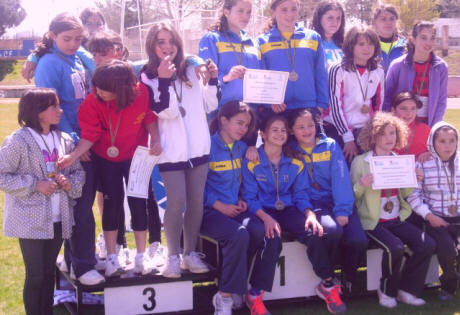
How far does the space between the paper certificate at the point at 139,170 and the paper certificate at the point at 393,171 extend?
1772 millimetres

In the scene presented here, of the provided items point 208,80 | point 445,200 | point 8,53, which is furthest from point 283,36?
point 8,53

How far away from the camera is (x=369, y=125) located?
4598 mm

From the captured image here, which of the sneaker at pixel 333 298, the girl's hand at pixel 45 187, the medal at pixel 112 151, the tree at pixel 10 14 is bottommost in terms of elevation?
the sneaker at pixel 333 298

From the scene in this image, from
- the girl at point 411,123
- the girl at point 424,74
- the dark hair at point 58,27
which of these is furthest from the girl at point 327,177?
the dark hair at point 58,27

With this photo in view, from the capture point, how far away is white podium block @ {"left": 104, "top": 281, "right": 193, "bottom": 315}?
3.95 meters

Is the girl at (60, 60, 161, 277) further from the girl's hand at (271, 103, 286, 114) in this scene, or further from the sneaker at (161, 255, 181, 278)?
the girl's hand at (271, 103, 286, 114)

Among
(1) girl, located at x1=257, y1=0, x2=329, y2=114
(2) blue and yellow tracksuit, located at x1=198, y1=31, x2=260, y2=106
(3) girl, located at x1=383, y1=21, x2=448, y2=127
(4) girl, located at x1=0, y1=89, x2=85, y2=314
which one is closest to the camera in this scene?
(4) girl, located at x1=0, y1=89, x2=85, y2=314

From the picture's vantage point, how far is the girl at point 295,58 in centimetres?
475

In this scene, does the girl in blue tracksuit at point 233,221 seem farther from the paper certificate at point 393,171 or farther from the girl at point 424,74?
the girl at point 424,74

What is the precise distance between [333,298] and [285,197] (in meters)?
0.88

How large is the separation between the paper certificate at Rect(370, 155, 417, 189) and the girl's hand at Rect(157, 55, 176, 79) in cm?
179

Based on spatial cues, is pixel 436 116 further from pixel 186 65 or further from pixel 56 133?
pixel 56 133

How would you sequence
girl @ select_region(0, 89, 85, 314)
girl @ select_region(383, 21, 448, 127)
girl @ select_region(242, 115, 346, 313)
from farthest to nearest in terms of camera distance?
girl @ select_region(383, 21, 448, 127), girl @ select_region(242, 115, 346, 313), girl @ select_region(0, 89, 85, 314)

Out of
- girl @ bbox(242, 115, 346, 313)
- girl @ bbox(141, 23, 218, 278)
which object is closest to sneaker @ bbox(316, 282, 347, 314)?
girl @ bbox(242, 115, 346, 313)
